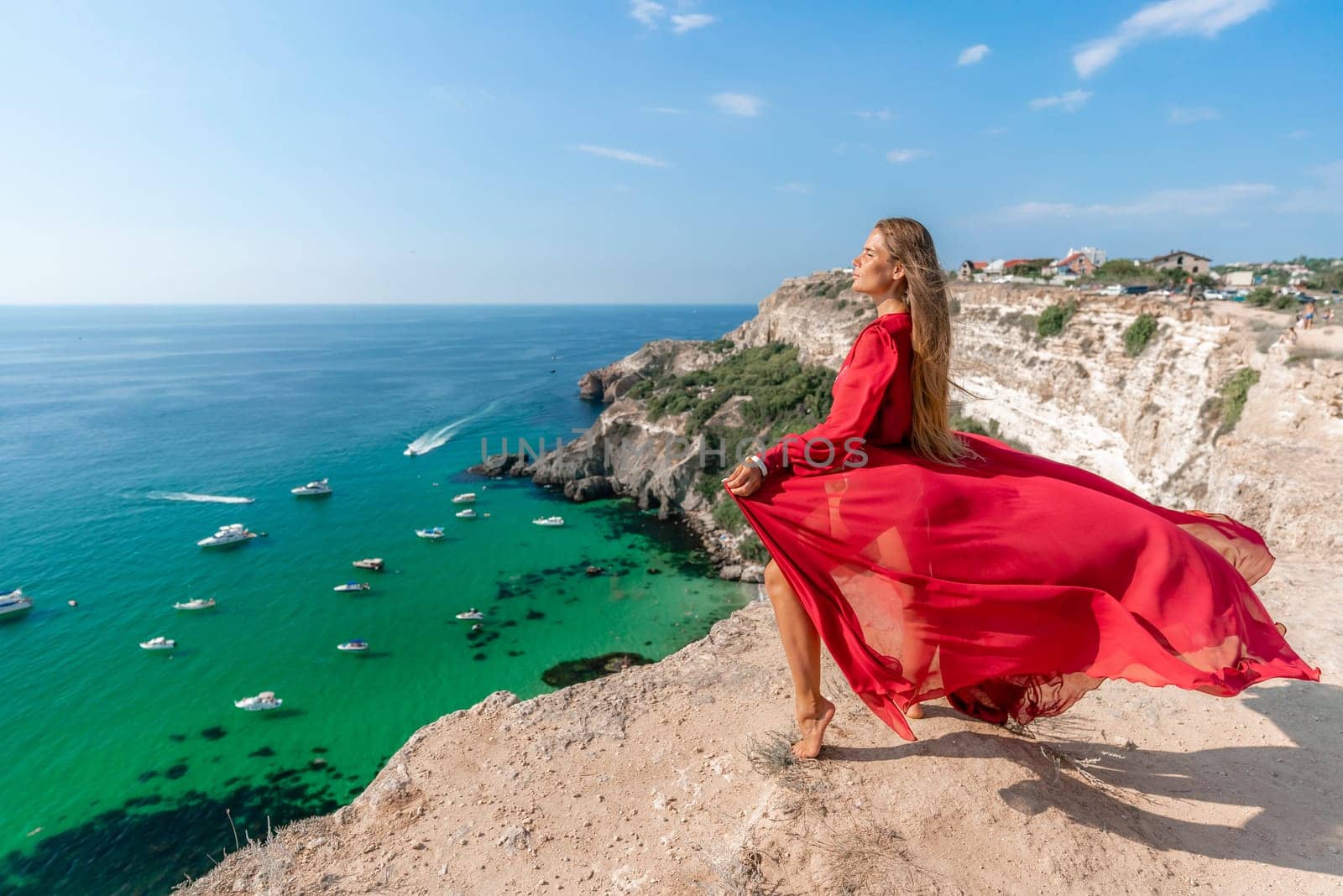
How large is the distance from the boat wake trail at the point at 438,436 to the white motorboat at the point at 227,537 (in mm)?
14633

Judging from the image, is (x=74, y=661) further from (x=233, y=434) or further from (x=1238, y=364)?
(x=1238, y=364)

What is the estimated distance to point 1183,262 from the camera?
45.0 meters

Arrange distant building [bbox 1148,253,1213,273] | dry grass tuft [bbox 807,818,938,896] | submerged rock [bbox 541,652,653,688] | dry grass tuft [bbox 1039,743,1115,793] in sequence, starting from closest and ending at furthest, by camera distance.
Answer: dry grass tuft [bbox 807,818,938,896] < dry grass tuft [bbox 1039,743,1115,793] < submerged rock [bbox 541,652,653,688] < distant building [bbox 1148,253,1213,273]

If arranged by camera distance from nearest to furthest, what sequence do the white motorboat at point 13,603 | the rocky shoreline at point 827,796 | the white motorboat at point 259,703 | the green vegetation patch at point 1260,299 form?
1. the rocky shoreline at point 827,796
2. the white motorboat at point 259,703
3. the green vegetation patch at point 1260,299
4. the white motorboat at point 13,603

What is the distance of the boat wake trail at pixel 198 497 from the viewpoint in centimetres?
3584

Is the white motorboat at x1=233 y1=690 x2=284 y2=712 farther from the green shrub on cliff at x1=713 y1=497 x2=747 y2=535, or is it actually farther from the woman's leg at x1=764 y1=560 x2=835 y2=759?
the woman's leg at x1=764 y1=560 x2=835 y2=759

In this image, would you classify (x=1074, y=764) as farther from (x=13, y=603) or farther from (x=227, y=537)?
(x=227, y=537)

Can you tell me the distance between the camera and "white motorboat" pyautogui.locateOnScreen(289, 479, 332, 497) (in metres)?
36.2

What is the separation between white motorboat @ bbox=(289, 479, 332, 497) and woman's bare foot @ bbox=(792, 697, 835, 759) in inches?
1511

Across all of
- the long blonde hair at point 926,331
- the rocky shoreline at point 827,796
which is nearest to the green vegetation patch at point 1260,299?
the rocky shoreline at point 827,796

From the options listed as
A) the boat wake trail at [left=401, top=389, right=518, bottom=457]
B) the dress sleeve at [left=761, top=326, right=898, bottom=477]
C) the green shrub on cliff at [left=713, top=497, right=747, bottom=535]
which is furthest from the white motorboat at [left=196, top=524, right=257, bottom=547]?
the dress sleeve at [left=761, top=326, right=898, bottom=477]

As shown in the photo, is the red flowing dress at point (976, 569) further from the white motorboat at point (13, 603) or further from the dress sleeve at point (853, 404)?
the white motorboat at point (13, 603)

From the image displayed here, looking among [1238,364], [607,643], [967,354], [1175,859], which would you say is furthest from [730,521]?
[1175,859]

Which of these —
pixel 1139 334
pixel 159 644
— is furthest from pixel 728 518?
pixel 159 644
